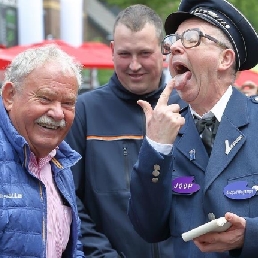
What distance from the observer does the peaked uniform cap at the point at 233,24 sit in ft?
9.39

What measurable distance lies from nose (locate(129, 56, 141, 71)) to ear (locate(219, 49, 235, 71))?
99 centimetres

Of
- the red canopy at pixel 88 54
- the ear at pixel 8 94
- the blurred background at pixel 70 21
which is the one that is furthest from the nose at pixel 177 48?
the red canopy at pixel 88 54

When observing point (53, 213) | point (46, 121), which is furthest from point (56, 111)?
point (53, 213)

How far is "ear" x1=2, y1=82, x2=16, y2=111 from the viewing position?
2.84 m

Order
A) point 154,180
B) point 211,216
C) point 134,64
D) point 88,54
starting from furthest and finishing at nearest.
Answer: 1. point 88,54
2. point 134,64
3. point 154,180
4. point 211,216

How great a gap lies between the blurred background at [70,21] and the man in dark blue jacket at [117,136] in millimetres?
1653

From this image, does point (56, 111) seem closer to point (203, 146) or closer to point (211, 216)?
point (203, 146)

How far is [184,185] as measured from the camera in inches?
107

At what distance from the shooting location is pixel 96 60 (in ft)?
31.6

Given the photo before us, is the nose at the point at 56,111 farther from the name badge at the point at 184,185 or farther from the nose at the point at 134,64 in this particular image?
the nose at the point at 134,64

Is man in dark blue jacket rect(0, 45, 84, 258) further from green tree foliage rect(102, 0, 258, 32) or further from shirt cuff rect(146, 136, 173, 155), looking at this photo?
green tree foliage rect(102, 0, 258, 32)

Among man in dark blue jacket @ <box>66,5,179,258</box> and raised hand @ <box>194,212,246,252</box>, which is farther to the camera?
man in dark blue jacket @ <box>66,5,179,258</box>

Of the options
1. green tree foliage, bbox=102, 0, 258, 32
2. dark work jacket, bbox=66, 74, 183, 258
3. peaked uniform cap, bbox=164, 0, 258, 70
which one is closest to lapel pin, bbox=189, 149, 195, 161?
peaked uniform cap, bbox=164, 0, 258, 70

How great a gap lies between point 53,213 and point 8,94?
59cm
